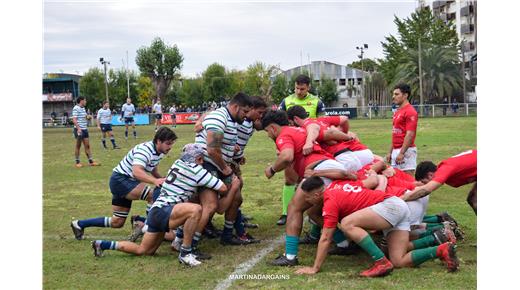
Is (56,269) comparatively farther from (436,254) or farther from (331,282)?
(436,254)

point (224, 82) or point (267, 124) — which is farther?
point (224, 82)

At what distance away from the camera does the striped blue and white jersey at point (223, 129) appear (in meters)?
6.79

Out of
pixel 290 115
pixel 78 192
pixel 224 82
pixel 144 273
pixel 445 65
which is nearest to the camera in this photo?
pixel 144 273

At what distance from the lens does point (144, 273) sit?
594cm

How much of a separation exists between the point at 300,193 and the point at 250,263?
103cm

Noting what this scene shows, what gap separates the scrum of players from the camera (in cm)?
582

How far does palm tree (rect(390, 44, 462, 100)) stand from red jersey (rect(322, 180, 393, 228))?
38.1 metres

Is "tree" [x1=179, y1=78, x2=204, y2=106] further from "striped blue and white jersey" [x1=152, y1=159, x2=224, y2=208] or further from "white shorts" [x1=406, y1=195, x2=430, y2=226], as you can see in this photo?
"white shorts" [x1=406, y1=195, x2=430, y2=226]

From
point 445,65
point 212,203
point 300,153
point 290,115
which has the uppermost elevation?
point 445,65

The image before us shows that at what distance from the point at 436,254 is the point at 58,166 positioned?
13421 millimetres

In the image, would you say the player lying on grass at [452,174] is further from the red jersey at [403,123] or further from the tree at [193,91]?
the tree at [193,91]

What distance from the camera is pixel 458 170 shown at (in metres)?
6.08

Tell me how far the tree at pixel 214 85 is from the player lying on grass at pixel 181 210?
56.8 meters

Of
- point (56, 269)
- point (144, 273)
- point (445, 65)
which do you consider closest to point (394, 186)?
point (144, 273)
